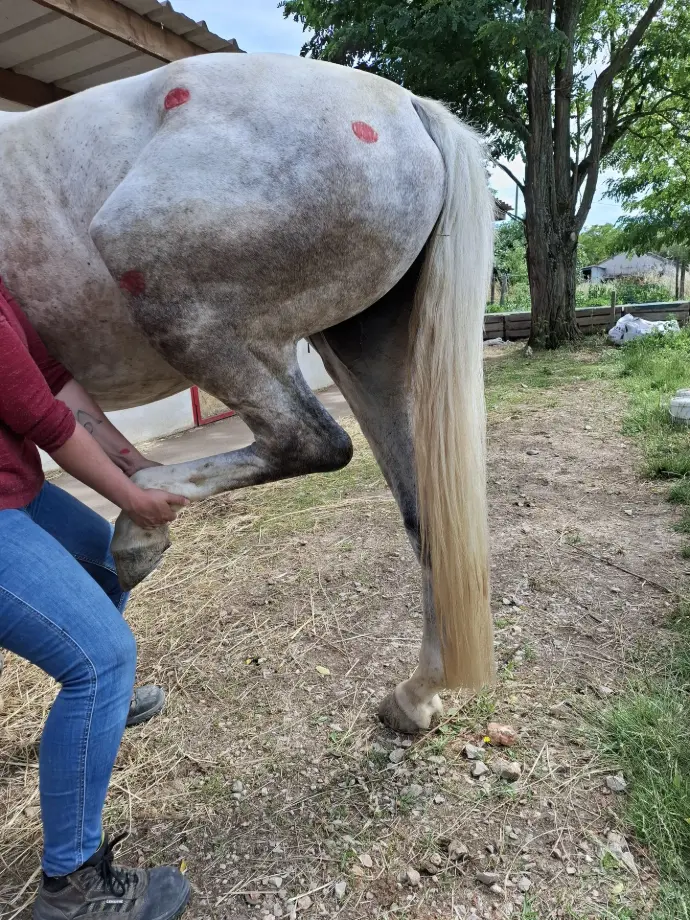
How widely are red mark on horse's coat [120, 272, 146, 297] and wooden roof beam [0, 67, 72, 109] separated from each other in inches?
143

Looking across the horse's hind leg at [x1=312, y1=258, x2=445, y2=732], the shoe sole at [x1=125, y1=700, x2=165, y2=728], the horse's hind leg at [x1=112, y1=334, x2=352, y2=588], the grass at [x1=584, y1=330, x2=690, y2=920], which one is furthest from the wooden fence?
the horse's hind leg at [x1=112, y1=334, x2=352, y2=588]

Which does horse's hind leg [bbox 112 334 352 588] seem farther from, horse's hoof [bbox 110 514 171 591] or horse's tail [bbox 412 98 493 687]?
horse's tail [bbox 412 98 493 687]

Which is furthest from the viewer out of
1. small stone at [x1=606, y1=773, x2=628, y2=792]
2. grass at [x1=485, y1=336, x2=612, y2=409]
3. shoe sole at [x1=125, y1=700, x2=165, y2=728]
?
grass at [x1=485, y1=336, x2=612, y2=409]

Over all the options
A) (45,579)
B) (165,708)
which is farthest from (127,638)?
(165,708)

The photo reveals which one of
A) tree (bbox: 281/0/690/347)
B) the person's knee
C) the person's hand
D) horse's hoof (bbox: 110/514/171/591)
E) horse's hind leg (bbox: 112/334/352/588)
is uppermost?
tree (bbox: 281/0/690/347)

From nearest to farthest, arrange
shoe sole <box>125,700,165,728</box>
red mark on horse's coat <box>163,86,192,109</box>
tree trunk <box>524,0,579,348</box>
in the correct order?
red mark on horse's coat <box>163,86,192,109</box> < shoe sole <box>125,700,165,728</box> < tree trunk <box>524,0,579,348</box>

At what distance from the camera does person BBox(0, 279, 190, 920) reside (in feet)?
3.35

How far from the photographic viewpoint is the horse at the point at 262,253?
1183 mm

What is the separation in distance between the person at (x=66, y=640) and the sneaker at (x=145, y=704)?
2.18 ft

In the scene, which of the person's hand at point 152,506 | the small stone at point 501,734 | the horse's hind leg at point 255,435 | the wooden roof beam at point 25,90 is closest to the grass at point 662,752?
the small stone at point 501,734

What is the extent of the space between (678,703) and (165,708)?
5.25 ft

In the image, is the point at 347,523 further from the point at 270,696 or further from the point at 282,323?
the point at 282,323

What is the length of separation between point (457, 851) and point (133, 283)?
1.46 m

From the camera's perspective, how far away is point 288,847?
1441 mm
